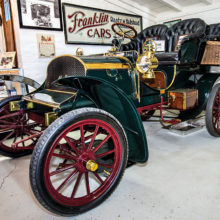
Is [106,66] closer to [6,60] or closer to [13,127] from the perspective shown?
[13,127]

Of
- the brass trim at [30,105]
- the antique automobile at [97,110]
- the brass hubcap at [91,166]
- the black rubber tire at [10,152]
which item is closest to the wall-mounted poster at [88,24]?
the antique automobile at [97,110]

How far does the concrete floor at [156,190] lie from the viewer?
4.88ft

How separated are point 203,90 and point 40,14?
3487 mm

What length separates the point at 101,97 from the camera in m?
1.81

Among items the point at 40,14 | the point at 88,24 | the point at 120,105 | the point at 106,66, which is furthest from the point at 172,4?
the point at 120,105

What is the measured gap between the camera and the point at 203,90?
293cm

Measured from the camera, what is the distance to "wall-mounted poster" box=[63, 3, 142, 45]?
189 inches

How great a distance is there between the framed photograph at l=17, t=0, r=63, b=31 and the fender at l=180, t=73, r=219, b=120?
325 cm

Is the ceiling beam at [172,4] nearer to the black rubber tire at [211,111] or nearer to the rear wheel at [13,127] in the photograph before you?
the black rubber tire at [211,111]

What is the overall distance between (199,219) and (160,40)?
430 cm

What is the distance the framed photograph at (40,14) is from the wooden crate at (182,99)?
315cm

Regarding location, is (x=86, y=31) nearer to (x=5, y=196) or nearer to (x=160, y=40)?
(x=160, y=40)

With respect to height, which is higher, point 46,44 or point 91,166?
point 46,44

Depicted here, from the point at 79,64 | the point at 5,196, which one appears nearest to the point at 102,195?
the point at 5,196
